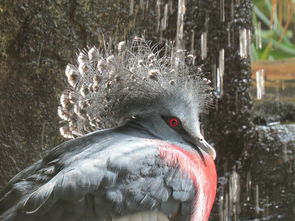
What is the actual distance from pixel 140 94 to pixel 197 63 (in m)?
1.45

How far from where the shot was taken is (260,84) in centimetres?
523

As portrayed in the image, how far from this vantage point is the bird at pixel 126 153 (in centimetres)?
199

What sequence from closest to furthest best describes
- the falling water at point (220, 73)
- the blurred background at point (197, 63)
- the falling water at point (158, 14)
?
the blurred background at point (197, 63) < the falling water at point (158, 14) < the falling water at point (220, 73)

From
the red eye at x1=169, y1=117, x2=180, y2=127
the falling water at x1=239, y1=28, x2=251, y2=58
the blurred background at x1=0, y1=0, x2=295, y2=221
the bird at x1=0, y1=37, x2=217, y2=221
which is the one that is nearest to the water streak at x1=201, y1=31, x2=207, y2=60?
the blurred background at x1=0, y1=0, x2=295, y2=221

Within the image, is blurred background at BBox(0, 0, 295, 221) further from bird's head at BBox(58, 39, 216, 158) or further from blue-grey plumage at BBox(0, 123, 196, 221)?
blue-grey plumage at BBox(0, 123, 196, 221)

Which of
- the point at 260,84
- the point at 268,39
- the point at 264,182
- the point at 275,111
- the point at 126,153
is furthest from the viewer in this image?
the point at 268,39

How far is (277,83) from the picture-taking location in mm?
5312

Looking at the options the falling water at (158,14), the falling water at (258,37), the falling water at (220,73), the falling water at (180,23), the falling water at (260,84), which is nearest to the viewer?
the falling water at (158,14)

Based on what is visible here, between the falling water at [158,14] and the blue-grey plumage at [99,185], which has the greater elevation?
the falling water at [158,14]

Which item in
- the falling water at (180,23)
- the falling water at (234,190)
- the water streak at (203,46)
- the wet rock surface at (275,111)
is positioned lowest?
the falling water at (234,190)

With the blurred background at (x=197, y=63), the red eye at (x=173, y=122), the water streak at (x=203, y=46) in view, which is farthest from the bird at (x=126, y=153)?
the water streak at (x=203, y=46)

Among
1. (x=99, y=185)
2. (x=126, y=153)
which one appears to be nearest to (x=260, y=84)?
(x=126, y=153)

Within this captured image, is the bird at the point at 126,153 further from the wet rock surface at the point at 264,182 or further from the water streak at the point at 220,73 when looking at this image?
the wet rock surface at the point at 264,182

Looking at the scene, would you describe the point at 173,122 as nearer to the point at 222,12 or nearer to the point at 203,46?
the point at 203,46
